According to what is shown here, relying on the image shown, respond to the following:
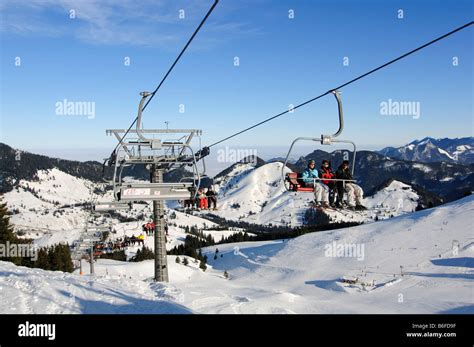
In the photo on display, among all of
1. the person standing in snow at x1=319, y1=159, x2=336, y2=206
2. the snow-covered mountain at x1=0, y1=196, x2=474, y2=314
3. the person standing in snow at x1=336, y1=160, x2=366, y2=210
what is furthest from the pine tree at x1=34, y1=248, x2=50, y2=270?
the person standing in snow at x1=336, y1=160, x2=366, y2=210

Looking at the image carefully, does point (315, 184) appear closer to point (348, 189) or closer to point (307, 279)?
point (348, 189)

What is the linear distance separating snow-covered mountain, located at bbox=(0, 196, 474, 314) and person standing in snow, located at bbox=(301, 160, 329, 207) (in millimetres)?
6922

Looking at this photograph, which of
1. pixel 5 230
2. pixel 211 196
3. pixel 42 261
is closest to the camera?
pixel 211 196

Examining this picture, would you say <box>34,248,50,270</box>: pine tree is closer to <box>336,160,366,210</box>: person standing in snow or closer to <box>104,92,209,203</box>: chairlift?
<box>104,92,209,203</box>: chairlift

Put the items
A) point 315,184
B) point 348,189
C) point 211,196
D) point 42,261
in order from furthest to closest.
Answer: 1. point 42,261
2. point 211,196
3. point 315,184
4. point 348,189

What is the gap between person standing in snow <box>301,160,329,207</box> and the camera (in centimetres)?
1449

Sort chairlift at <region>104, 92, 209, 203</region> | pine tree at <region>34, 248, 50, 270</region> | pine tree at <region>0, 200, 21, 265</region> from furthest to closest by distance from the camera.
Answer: pine tree at <region>0, 200, 21, 265</region> → pine tree at <region>34, 248, 50, 270</region> → chairlift at <region>104, 92, 209, 203</region>

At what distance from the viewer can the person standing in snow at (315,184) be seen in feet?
47.5

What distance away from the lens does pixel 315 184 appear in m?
14.6

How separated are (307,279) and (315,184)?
77.1 m

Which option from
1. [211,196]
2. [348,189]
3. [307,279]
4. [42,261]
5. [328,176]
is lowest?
[307,279]

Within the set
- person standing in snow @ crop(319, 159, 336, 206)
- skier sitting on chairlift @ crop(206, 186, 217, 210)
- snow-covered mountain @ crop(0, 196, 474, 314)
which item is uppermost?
person standing in snow @ crop(319, 159, 336, 206)

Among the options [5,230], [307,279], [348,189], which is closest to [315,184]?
[348,189]

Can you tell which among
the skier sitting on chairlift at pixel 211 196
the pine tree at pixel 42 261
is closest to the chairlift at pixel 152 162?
the skier sitting on chairlift at pixel 211 196
